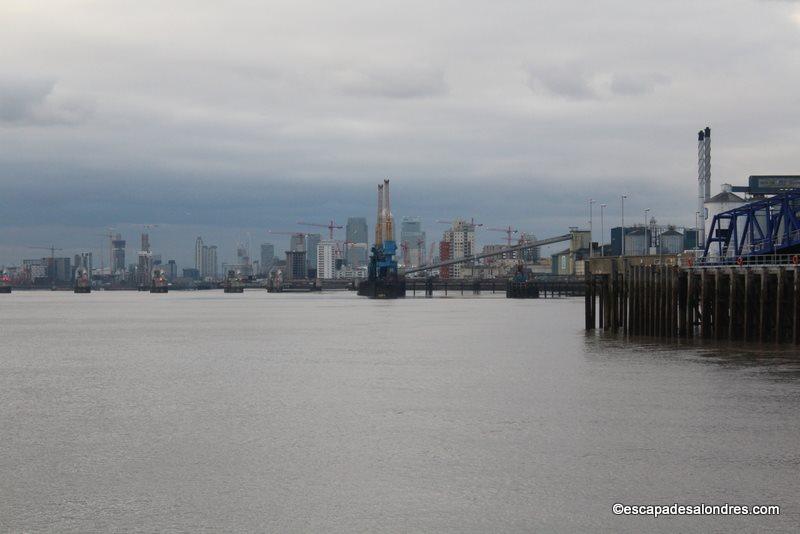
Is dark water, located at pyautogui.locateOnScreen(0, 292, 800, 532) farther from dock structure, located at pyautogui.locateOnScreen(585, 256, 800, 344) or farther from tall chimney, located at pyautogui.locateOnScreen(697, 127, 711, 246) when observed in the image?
tall chimney, located at pyautogui.locateOnScreen(697, 127, 711, 246)

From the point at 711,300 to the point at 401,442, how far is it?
122 ft

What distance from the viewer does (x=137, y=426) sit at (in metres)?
34.3

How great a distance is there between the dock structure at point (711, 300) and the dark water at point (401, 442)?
2.22 metres

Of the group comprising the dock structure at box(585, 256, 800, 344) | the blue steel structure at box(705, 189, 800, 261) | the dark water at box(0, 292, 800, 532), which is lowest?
the dark water at box(0, 292, 800, 532)

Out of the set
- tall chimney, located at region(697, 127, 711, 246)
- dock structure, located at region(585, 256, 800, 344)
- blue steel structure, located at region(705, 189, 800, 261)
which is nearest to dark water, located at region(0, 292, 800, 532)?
dock structure, located at region(585, 256, 800, 344)

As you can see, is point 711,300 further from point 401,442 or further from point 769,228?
point 401,442

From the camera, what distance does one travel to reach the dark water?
22.5m

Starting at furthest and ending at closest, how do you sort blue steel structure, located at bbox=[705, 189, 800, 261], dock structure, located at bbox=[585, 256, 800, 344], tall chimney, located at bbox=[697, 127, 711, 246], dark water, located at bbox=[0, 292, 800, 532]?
tall chimney, located at bbox=[697, 127, 711, 246] → blue steel structure, located at bbox=[705, 189, 800, 261] → dock structure, located at bbox=[585, 256, 800, 344] → dark water, located at bbox=[0, 292, 800, 532]

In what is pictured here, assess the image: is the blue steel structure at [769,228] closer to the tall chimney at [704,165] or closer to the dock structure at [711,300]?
the dock structure at [711,300]

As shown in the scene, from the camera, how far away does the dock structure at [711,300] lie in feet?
178

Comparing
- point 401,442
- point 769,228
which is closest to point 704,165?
point 769,228

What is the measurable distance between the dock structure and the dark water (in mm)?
2225

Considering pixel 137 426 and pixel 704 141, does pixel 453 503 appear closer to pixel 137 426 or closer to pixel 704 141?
pixel 137 426

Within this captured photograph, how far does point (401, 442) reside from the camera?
1211 inches
